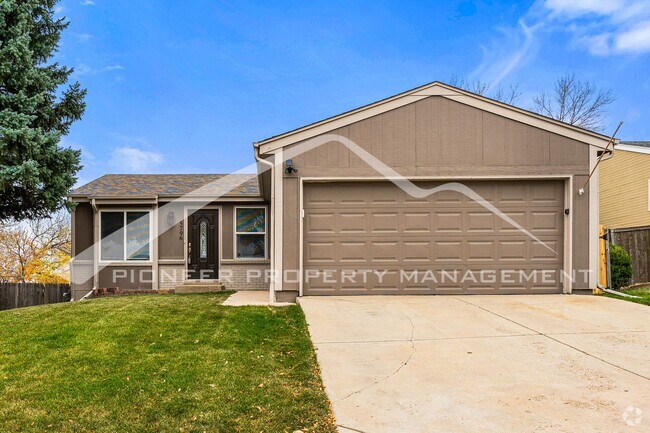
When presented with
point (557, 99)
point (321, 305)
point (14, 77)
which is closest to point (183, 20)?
point (14, 77)

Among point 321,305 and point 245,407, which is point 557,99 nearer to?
point 321,305

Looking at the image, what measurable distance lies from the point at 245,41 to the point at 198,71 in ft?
8.37

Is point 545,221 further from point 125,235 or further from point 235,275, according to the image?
point 125,235

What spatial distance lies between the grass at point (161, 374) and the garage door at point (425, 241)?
175 cm

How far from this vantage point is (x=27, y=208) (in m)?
8.98

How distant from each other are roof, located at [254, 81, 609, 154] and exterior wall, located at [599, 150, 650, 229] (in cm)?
770

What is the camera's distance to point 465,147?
7.44 metres

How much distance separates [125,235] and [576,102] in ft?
72.0

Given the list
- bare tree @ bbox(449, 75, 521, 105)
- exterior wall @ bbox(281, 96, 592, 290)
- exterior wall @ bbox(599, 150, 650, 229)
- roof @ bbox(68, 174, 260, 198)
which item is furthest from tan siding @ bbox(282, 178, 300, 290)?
bare tree @ bbox(449, 75, 521, 105)

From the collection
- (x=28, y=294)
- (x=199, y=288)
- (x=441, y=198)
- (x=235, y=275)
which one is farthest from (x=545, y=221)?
(x=28, y=294)

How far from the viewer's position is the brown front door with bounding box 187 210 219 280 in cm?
1046

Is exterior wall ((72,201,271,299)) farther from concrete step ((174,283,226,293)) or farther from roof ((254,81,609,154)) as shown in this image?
roof ((254,81,609,154))

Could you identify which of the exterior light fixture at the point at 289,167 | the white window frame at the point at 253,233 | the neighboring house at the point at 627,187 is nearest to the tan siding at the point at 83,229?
the white window frame at the point at 253,233

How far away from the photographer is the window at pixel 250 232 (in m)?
10.5
